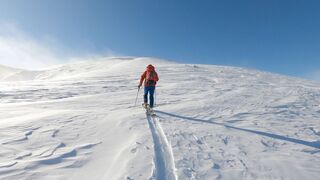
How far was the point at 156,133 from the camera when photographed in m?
8.23

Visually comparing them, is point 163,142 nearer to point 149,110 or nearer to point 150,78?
point 149,110

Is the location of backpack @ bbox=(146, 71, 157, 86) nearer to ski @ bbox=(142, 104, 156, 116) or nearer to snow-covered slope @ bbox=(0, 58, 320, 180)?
ski @ bbox=(142, 104, 156, 116)

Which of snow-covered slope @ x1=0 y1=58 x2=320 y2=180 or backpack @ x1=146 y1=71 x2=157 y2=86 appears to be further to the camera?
backpack @ x1=146 y1=71 x2=157 y2=86

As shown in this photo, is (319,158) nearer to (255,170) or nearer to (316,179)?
(316,179)

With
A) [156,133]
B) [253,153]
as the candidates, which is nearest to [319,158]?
[253,153]

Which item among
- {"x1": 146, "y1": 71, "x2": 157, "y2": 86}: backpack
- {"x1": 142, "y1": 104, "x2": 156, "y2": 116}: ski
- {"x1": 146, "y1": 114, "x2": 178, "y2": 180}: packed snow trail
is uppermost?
{"x1": 146, "y1": 71, "x2": 157, "y2": 86}: backpack

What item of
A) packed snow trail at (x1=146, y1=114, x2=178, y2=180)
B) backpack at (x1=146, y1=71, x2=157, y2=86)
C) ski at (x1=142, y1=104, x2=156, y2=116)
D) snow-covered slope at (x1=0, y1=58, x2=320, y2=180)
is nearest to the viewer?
packed snow trail at (x1=146, y1=114, x2=178, y2=180)

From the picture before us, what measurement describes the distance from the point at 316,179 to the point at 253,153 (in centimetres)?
154

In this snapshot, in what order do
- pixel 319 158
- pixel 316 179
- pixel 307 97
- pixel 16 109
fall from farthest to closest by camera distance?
pixel 307 97 → pixel 16 109 → pixel 319 158 → pixel 316 179

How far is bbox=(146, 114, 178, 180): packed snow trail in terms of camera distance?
5.53m

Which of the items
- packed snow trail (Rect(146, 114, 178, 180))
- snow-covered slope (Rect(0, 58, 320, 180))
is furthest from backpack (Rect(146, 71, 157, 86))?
packed snow trail (Rect(146, 114, 178, 180))

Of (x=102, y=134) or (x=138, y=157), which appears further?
(x=102, y=134)

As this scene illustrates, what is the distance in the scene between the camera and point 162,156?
21.2ft

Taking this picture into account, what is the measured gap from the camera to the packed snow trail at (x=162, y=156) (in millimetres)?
5534
